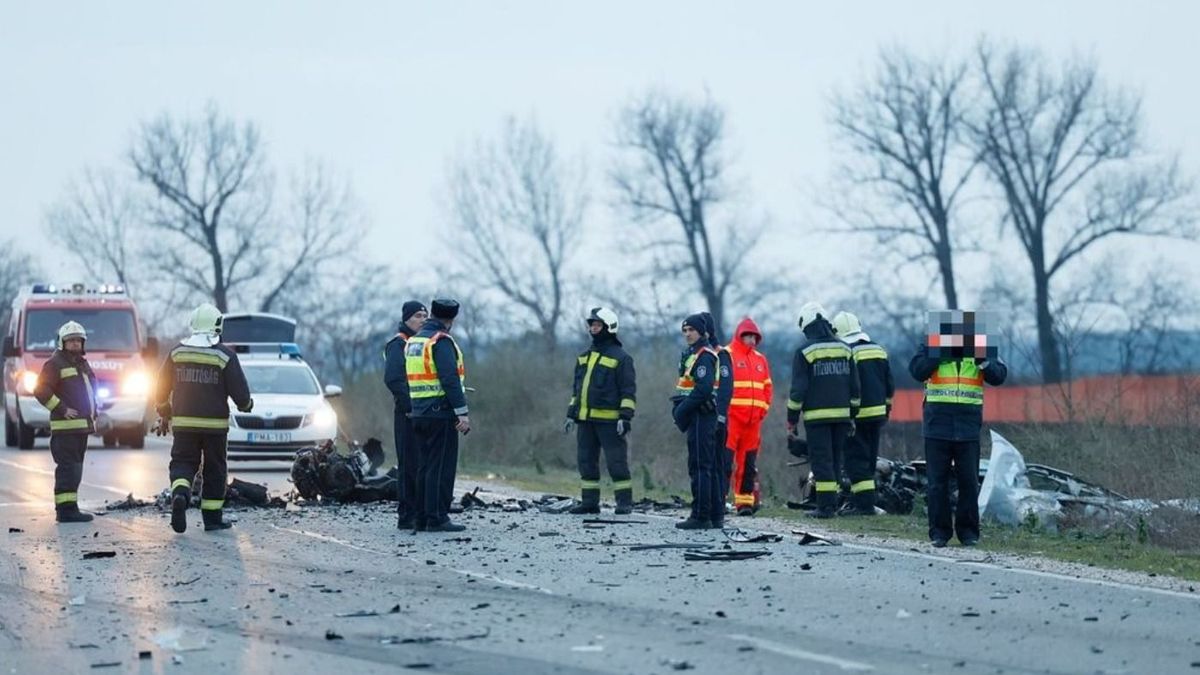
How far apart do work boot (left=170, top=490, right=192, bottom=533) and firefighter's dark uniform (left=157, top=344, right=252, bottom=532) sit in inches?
5.0

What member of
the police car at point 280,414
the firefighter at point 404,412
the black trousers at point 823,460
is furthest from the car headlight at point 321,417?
the black trousers at point 823,460

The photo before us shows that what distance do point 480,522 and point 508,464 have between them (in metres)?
18.4

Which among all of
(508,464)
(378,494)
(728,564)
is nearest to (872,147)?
(508,464)

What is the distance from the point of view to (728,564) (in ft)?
42.2

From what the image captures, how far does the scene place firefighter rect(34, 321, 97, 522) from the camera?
1752 centimetres

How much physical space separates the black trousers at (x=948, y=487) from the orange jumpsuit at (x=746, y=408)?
3.30 m

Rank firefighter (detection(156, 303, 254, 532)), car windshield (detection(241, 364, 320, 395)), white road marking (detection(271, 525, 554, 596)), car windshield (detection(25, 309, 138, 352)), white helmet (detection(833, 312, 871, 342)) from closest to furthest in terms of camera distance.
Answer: white road marking (detection(271, 525, 554, 596)), firefighter (detection(156, 303, 254, 532)), white helmet (detection(833, 312, 871, 342)), car windshield (detection(241, 364, 320, 395)), car windshield (detection(25, 309, 138, 352))

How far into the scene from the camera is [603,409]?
17.9 metres

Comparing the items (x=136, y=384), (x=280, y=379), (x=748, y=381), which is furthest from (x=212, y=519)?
(x=136, y=384)

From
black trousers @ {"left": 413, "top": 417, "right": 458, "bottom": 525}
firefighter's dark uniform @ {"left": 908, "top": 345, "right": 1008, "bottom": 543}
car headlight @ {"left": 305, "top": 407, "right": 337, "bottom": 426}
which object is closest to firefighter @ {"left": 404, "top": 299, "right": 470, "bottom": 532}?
black trousers @ {"left": 413, "top": 417, "right": 458, "bottom": 525}

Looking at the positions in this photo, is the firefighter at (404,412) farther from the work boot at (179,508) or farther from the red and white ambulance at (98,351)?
the red and white ambulance at (98,351)

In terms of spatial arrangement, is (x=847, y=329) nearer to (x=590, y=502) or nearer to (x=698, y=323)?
(x=698, y=323)

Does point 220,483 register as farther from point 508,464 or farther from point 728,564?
point 508,464

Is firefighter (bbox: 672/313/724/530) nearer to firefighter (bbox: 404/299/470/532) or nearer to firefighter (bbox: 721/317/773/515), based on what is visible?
firefighter (bbox: 721/317/773/515)
